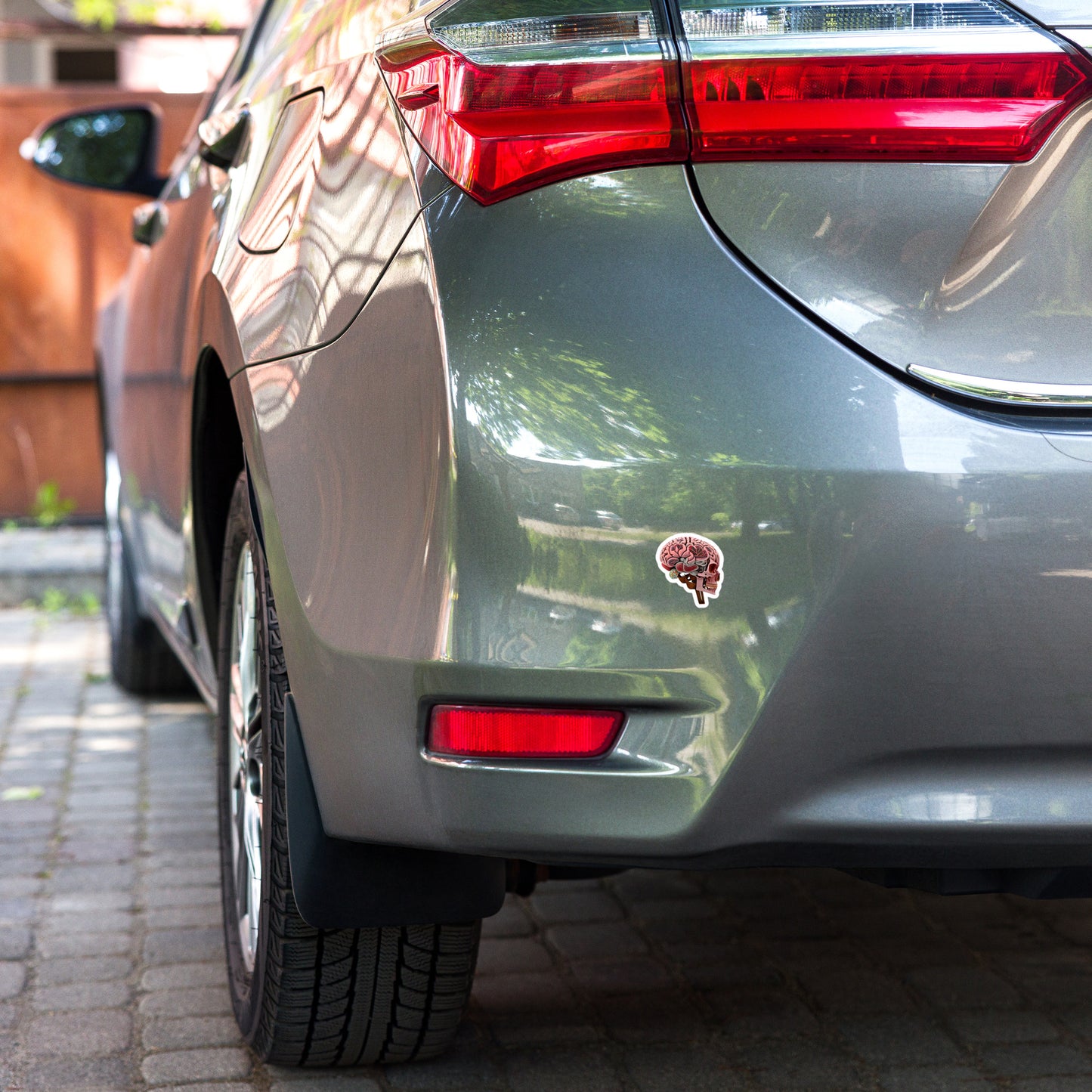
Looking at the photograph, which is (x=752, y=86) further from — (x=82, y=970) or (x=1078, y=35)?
(x=82, y=970)

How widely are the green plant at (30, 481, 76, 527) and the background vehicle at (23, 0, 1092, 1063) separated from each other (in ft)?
20.8

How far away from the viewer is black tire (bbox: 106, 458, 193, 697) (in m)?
4.44

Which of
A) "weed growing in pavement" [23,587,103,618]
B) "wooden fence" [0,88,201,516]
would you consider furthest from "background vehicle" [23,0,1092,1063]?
"wooden fence" [0,88,201,516]

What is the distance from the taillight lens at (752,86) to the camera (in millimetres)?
1479

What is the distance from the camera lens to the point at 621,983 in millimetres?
2557

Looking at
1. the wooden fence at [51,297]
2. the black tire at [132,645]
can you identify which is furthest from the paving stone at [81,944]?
the wooden fence at [51,297]

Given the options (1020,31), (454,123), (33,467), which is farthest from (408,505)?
(33,467)

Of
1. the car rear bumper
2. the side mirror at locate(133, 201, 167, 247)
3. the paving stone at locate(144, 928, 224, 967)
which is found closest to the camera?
the car rear bumper

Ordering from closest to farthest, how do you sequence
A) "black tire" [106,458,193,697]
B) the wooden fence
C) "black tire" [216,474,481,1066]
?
"black tire" [216,474,481,1066] → "black tire" [106,458,193,697] → the wooden fence

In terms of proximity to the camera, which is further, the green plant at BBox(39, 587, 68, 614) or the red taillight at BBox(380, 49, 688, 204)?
the green plant at BBox(39, 587, 68, 614)

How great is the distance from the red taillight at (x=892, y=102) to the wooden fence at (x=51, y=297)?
6424mm

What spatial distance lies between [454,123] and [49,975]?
175 cm

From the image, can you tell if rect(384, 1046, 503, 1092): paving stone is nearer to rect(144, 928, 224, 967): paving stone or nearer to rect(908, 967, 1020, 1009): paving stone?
rect(144, 928, 224, 967): paving stone

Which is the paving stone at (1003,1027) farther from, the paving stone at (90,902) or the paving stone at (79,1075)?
the paving stone at (90,902)
